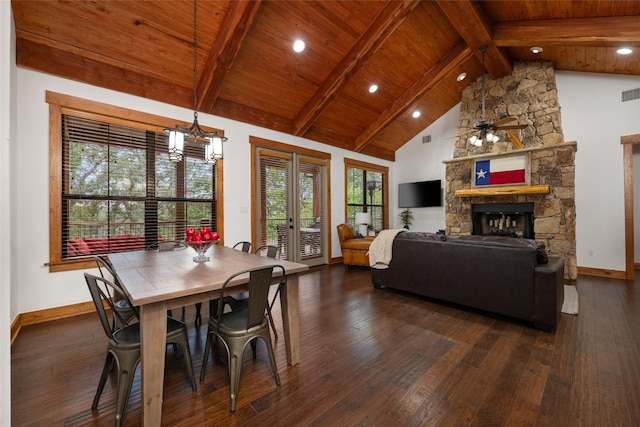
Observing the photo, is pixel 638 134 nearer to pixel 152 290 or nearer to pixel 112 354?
pixel 152 290

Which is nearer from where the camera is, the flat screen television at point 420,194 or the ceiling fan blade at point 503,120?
the ceiling fan blade at point 503,120

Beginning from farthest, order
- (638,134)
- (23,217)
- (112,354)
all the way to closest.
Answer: (638,134)
(23,217)
(112,354)

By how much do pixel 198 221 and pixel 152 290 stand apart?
2.96 metres

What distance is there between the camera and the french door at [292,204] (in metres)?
5.19

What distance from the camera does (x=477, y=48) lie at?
478 centimetres

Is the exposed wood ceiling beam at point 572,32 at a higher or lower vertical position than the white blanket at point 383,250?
higher

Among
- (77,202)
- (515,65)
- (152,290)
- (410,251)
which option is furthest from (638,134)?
(77,202)

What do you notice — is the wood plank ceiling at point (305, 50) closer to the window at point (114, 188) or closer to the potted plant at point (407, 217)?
the window at point (114, 188)

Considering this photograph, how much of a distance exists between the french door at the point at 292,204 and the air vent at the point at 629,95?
18.0ft

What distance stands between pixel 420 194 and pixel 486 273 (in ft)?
16.1

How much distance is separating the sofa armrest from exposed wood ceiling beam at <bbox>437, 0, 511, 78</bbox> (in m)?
3.68

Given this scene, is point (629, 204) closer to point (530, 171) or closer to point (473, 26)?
point (530, 171)

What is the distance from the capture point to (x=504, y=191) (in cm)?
541

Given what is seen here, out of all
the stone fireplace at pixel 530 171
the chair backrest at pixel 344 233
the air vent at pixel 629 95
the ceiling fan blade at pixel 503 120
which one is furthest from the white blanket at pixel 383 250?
the air vent at pixel 629 95
